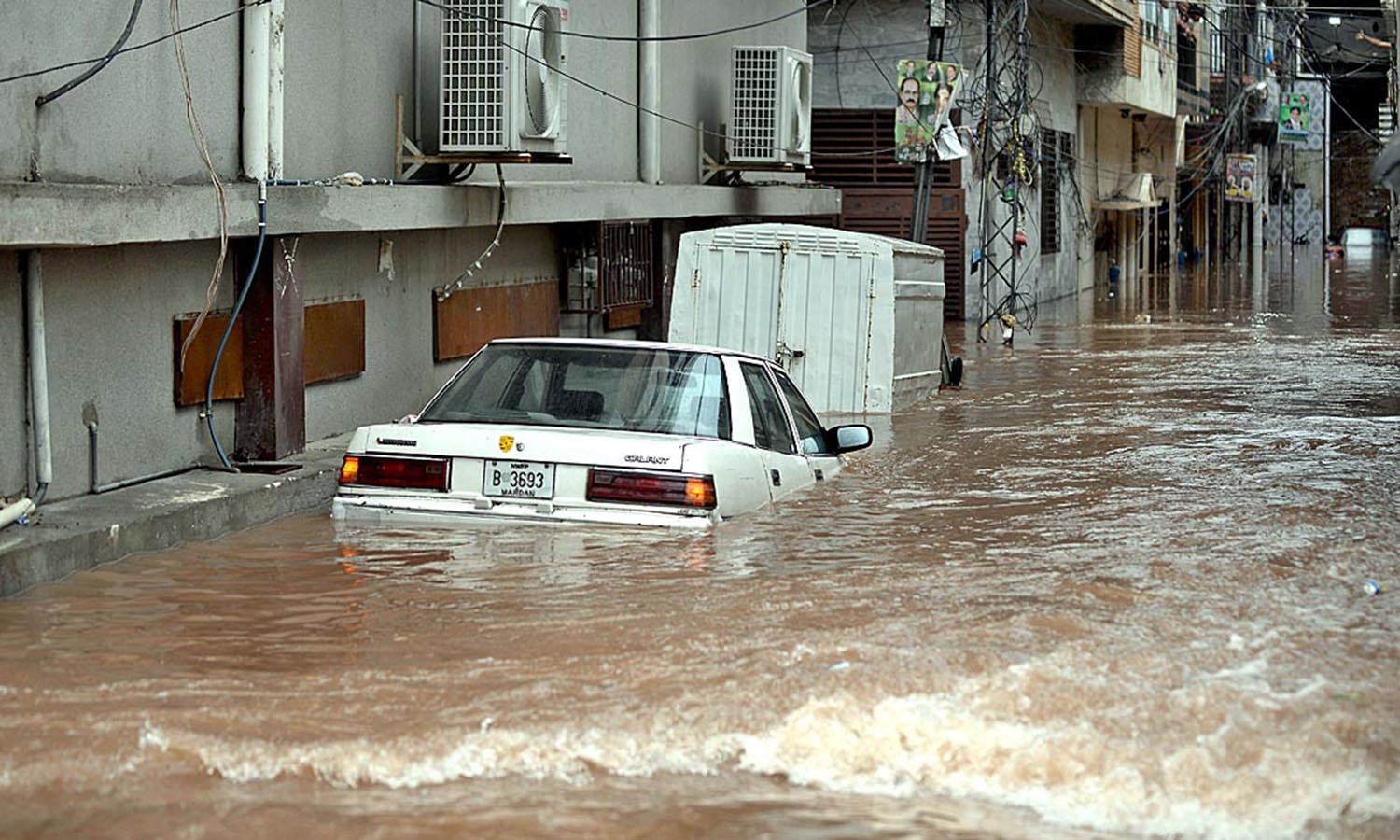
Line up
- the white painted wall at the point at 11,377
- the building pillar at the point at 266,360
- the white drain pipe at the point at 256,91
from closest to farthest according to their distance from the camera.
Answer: the white painted wall at the point at 11,377
the white drain pipe at the point at 256,91
the building pillar at the point at 266,360

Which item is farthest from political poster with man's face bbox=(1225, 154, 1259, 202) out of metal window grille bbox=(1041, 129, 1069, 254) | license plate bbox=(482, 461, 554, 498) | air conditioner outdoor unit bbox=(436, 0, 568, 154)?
license plate bbox=(482, 461, 554, 498)

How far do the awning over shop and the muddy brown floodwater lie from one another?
33.7m

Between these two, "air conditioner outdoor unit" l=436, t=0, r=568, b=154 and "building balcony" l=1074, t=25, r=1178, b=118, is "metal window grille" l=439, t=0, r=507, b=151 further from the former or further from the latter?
"building balcony" l=1074, t=25, r=1178, b=118

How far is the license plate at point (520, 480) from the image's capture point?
28.7ft

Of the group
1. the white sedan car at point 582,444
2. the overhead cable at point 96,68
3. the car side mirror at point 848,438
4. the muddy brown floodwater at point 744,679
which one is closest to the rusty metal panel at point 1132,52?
the muddy brown floodwater at point 744,679

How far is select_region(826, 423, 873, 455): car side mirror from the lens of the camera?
34.0ft

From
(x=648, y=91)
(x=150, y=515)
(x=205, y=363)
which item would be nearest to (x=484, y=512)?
(x=150, y=515)

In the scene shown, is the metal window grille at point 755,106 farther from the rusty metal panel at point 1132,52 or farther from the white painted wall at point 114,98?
the rusty metal panel at point 1132,52

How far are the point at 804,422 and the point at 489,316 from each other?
5498 millimetres

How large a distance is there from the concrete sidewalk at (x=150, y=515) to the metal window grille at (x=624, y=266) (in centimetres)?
598

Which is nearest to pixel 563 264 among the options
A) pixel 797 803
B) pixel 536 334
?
pixel 536 334

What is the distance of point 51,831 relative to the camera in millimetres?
5066

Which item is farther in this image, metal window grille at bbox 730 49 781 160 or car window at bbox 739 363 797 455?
metal window grille at bbox 730 49 781 160

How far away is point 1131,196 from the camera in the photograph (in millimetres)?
45344
